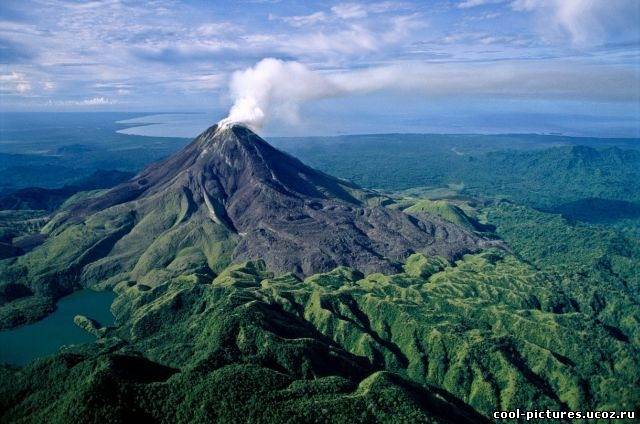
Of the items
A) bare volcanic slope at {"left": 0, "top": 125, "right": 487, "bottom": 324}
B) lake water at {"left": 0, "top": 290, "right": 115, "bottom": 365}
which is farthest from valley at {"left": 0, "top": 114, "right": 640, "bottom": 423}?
lake water at {"left": 0, "top": 290, "right": 115, "bottom": 365}

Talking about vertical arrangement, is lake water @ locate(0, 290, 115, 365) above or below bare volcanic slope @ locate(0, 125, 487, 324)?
below

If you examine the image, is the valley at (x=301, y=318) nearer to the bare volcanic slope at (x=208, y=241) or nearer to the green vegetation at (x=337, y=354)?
the green vegetation at (x=337, y=354)

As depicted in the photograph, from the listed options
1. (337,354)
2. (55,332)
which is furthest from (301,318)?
(55,332)

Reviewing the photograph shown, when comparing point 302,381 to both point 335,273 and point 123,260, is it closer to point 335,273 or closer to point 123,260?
point 335,273

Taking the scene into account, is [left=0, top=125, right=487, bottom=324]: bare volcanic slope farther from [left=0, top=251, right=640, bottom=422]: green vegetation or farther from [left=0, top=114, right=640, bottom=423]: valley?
[left=0, top=251, right=640, bottom=422]: green vegetation

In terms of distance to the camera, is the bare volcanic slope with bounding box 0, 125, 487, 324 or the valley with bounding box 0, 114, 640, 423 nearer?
the valley with bounding box 0, 114, 640, 423

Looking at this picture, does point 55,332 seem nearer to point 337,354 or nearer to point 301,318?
point 301,318

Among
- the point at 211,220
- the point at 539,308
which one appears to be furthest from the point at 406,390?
the point at 211,220

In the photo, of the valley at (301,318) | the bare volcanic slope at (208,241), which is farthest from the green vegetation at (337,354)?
the bare volcanic slope at (208,241)
